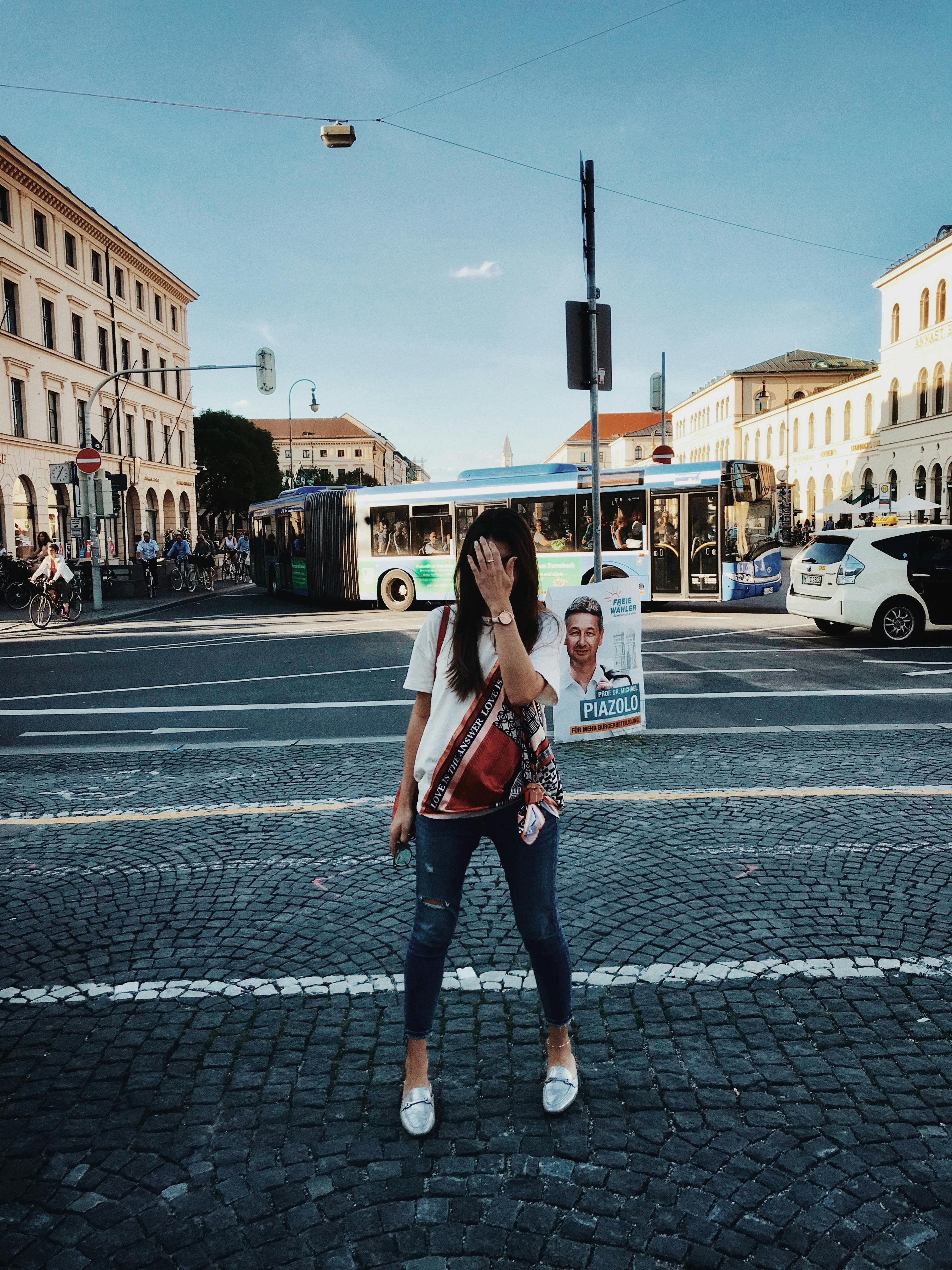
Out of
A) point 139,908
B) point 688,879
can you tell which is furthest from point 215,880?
point 688,879

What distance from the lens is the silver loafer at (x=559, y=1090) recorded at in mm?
2676

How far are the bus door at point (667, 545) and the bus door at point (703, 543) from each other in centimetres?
18

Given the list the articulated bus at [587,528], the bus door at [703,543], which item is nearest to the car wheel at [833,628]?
the articulated bus at [587,528]

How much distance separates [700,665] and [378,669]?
157 inches

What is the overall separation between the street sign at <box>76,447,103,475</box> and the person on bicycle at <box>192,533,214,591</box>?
29.5 ft

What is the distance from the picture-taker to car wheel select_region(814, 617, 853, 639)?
14.5 metres

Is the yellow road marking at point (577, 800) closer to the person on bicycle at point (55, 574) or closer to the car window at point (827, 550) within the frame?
the car window at point (827, 550)

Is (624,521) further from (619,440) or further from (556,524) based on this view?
(619,440)

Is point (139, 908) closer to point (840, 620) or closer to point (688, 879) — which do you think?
point (688, 879)

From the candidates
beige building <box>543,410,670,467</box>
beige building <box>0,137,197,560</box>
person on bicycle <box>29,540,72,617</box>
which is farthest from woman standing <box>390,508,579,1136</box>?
beige building <box>543,410,670,467</box>

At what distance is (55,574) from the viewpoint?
61.7 ft

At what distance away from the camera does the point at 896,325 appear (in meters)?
52.4

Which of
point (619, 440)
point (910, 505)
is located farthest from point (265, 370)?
point (619, 440)

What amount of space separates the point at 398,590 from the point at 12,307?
23.6 meters
